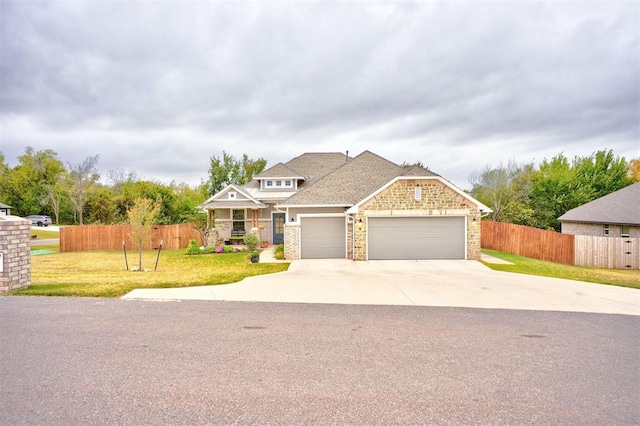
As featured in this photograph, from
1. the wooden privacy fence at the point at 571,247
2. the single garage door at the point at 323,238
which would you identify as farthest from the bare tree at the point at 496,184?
the single garage door at the point at 323,238

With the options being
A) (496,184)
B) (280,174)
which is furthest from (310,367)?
(496,184)

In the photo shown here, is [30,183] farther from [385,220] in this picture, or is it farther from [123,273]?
[385,220]

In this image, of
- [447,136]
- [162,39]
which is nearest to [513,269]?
[162,39]

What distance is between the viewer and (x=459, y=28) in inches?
641

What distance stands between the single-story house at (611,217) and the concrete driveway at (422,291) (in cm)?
1493

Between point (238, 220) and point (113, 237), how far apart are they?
9.84 meters

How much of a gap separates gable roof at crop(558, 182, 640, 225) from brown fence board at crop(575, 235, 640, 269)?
150 inches

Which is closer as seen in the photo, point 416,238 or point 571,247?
point 416,238

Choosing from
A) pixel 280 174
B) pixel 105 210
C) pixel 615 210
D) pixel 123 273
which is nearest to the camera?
pixel 123 273

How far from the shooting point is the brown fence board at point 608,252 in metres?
19.5

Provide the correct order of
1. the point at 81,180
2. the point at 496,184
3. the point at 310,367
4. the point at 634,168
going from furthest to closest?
the point at 634,168
the point at 81,180
the point at 496,184
the point at 310,367

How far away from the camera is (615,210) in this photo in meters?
24.8

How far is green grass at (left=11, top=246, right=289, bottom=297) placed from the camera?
9.85 m

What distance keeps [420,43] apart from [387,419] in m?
18.3
